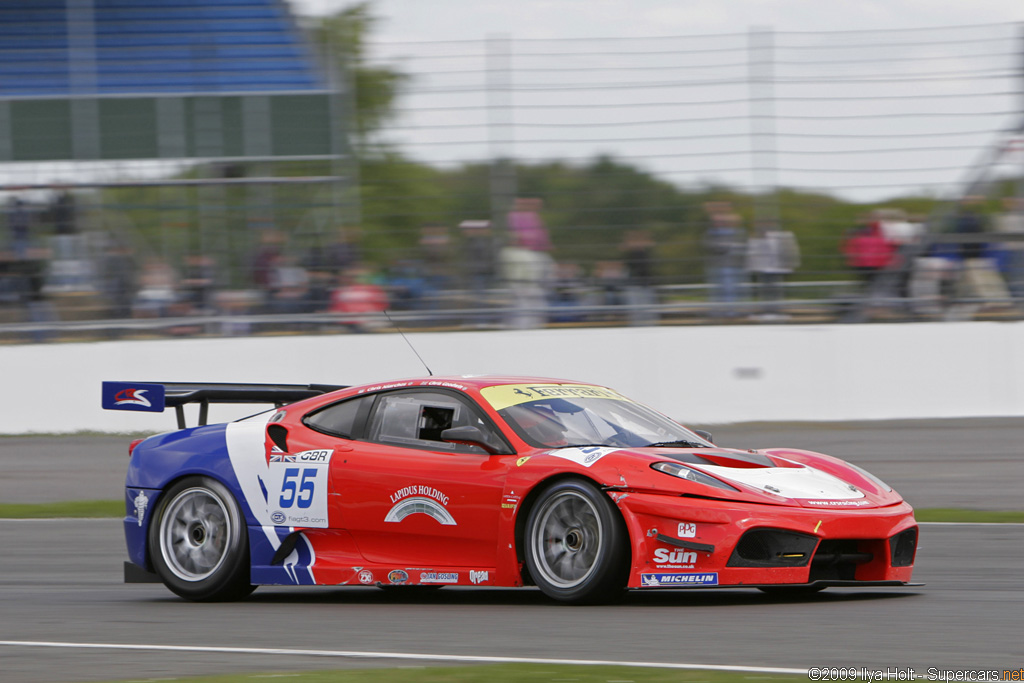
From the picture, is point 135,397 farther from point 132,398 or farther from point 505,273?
point 505,273

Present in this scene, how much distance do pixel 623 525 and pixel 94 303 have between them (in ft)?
37.7

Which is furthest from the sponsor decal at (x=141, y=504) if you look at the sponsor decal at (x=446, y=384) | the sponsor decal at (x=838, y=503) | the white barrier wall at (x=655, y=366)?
the white barrier wall at (x=655, y=366)

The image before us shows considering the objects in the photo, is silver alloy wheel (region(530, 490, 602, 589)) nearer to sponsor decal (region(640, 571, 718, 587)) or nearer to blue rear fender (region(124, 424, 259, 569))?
sponsor decal (region(640, 571, 718, 587))

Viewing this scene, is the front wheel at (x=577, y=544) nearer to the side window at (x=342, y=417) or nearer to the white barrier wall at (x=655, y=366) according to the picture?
the side window at (x=342, y=417)

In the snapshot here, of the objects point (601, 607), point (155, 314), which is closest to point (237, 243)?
point (155, 314)

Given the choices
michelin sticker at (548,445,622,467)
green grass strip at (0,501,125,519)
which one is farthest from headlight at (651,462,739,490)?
green grass strip at (0,501,125,519)

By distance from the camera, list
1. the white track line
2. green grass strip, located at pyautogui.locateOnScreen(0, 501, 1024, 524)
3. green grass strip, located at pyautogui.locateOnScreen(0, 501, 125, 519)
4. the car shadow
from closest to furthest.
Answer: the white track line < the car shadow < green grass strip, located at pyautogui.locateOnScreen(0, 501, 1024, 524) < green grass strip, located at pyautogui.locateOnScreen(0, 501, 125, 519)

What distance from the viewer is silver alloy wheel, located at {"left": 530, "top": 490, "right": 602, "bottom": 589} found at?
583 cm

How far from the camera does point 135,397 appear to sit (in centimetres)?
719

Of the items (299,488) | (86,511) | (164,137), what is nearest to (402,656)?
(299,488)

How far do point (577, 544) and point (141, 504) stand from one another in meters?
2.58

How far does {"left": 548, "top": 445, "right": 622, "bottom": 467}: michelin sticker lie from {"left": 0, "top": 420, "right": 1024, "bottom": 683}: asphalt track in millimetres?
634

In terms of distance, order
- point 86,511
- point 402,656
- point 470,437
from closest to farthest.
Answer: point 402,656 < point 470,437 < point 86,511

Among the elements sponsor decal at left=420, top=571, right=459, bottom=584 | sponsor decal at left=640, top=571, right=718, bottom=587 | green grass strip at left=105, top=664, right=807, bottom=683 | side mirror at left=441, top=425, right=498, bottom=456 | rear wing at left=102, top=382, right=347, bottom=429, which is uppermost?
rear wing at left=102, top=382, right=347, bottom=429
